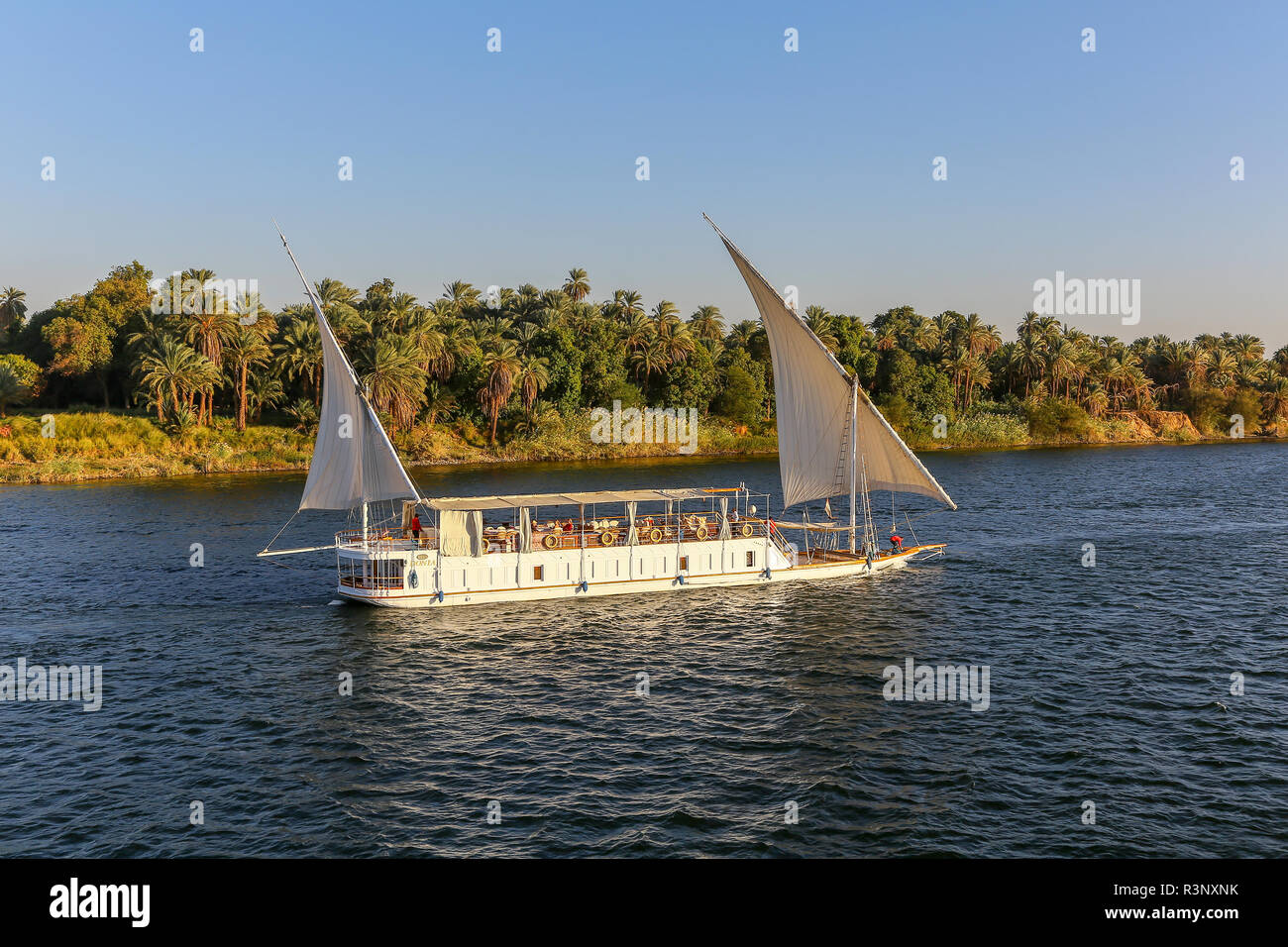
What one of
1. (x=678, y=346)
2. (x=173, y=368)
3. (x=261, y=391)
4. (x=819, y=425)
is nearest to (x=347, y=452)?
(x=819, y=425)

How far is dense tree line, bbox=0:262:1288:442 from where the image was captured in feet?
375

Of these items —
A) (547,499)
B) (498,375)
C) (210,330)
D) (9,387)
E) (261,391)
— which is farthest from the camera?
(498,375)

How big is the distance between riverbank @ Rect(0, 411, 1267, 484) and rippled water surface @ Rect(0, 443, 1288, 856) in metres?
50.1

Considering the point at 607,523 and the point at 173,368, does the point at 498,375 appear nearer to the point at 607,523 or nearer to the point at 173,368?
the point at 173,368

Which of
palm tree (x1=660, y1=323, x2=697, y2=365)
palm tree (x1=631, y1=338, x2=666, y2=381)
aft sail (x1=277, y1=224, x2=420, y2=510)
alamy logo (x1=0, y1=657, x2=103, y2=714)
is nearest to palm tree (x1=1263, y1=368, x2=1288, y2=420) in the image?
palm tree (x1=660, y1=323, x2=697, y2=365)

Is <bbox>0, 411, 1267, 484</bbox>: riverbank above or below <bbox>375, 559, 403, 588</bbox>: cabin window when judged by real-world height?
above

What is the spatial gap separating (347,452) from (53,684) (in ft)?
55.0

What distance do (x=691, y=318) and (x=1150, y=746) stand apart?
15401 cm

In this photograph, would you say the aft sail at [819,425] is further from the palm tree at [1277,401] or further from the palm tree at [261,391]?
the palm tree at [1277,401]

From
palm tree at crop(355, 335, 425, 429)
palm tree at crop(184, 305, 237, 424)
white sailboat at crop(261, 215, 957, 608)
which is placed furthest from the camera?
palm tree at crop(355, 335, 425, 429)

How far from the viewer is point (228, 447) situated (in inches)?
4348
